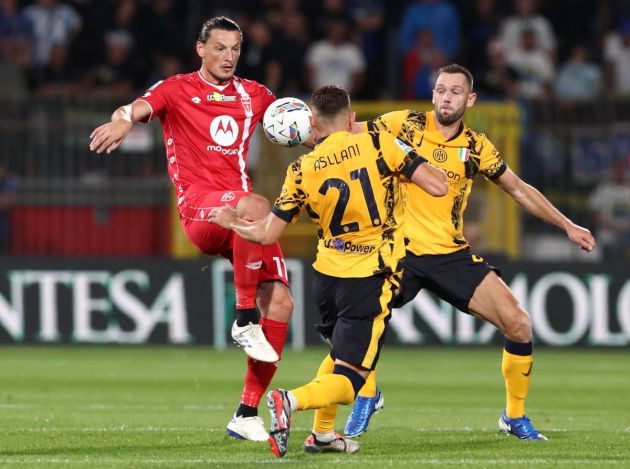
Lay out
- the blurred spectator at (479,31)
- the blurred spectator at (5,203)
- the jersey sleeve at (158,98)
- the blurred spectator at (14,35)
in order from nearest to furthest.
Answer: the jersey sleeve at (158,98) → the blurred spectator at (5,203) → the blurred spectator at (14,35) → the blurred spectator at (479,31)

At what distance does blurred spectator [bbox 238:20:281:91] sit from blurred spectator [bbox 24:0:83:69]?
236cm

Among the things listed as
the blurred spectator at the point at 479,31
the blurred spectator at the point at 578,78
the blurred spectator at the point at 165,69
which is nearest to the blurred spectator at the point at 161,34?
the blurred spectator at the point at 165,69

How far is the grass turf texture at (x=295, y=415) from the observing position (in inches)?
311

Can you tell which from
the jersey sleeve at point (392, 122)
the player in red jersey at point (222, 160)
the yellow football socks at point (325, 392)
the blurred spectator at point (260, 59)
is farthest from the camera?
the blurred spectator at point (260, 59)

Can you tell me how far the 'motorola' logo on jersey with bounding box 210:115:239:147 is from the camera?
8.87 metres

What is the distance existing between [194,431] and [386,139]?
2.58m

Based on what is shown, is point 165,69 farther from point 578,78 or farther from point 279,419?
point 279,419

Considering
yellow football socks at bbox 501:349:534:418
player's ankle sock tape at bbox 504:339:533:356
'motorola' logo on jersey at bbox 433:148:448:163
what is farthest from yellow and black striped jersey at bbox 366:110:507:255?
yellow football socks at bbox 501:349:534:418

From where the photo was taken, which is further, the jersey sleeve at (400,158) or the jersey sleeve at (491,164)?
the jersey sleeve at (491,164)

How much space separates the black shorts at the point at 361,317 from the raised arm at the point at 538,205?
4.94ft

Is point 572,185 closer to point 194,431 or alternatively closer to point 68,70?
point 68,70

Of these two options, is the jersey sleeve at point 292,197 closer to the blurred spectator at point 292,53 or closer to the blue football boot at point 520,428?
the blue football boot at point 520,428

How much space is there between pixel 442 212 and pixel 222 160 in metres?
1.55

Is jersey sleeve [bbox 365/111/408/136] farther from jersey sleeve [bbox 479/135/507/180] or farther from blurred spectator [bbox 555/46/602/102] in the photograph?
blurred spectator [bbox 555/46/602/102]
